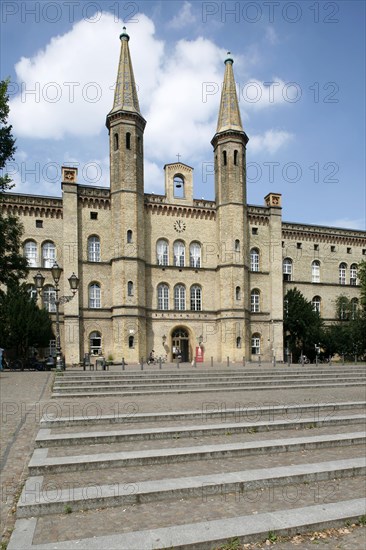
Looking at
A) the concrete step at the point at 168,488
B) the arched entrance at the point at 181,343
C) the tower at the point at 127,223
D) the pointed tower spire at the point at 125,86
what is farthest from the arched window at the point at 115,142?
the concrete step at the point at 168,488

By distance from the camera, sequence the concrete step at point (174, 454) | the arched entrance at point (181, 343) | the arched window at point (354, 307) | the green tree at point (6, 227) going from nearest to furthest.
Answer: the concrete step at point (174, 454) < the green tree at point (6, 227) < the arched entrance at point (181, 343) < the arched window at point (354, 307)

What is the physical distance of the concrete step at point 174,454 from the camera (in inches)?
295

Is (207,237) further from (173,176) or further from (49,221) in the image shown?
(49,221)

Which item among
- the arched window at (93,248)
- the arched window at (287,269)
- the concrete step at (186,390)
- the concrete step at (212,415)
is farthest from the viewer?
the arched window at (287,269)

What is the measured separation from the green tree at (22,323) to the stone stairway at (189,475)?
19815 mm

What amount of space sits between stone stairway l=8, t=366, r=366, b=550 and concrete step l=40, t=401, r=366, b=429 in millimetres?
26

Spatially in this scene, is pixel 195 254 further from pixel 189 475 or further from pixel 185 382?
pixel 189 475

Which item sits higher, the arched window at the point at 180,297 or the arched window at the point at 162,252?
the arched window at the point at 162,252

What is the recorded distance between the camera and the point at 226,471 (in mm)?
7496

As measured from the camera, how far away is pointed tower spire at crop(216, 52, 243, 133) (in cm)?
4103

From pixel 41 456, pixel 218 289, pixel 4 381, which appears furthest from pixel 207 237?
pixel 41 456

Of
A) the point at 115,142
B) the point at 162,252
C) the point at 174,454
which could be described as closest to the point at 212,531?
the point at 174,454

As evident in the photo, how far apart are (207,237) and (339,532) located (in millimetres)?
36110

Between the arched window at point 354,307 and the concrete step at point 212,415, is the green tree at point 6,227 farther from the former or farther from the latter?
the arched window at point 354,307
